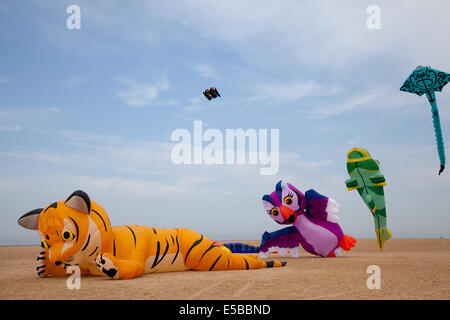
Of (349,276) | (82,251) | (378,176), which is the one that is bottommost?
(349,276)

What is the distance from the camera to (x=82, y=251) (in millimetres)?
6461

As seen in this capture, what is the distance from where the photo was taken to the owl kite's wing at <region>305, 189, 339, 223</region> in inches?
460

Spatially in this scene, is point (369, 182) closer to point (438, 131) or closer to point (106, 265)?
point (438, 131)

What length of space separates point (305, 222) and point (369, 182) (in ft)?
7.55

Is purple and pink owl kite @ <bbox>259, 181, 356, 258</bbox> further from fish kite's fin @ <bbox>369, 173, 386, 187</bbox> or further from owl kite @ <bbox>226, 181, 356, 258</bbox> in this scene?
fish kite's fin @ <bbox>369, 173, 386, 187</bbox>

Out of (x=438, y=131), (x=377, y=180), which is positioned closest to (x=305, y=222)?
(x=377, y=180)

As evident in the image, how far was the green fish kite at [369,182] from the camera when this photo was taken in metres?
11.1

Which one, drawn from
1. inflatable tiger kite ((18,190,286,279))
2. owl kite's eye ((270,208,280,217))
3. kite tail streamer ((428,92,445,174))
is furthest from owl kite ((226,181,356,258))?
inflatable tiger kite ((18,190,286,279))

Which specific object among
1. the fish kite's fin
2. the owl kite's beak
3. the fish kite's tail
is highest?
the fish kite's fin

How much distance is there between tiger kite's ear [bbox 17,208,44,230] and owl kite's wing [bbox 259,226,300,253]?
23.9 feet
